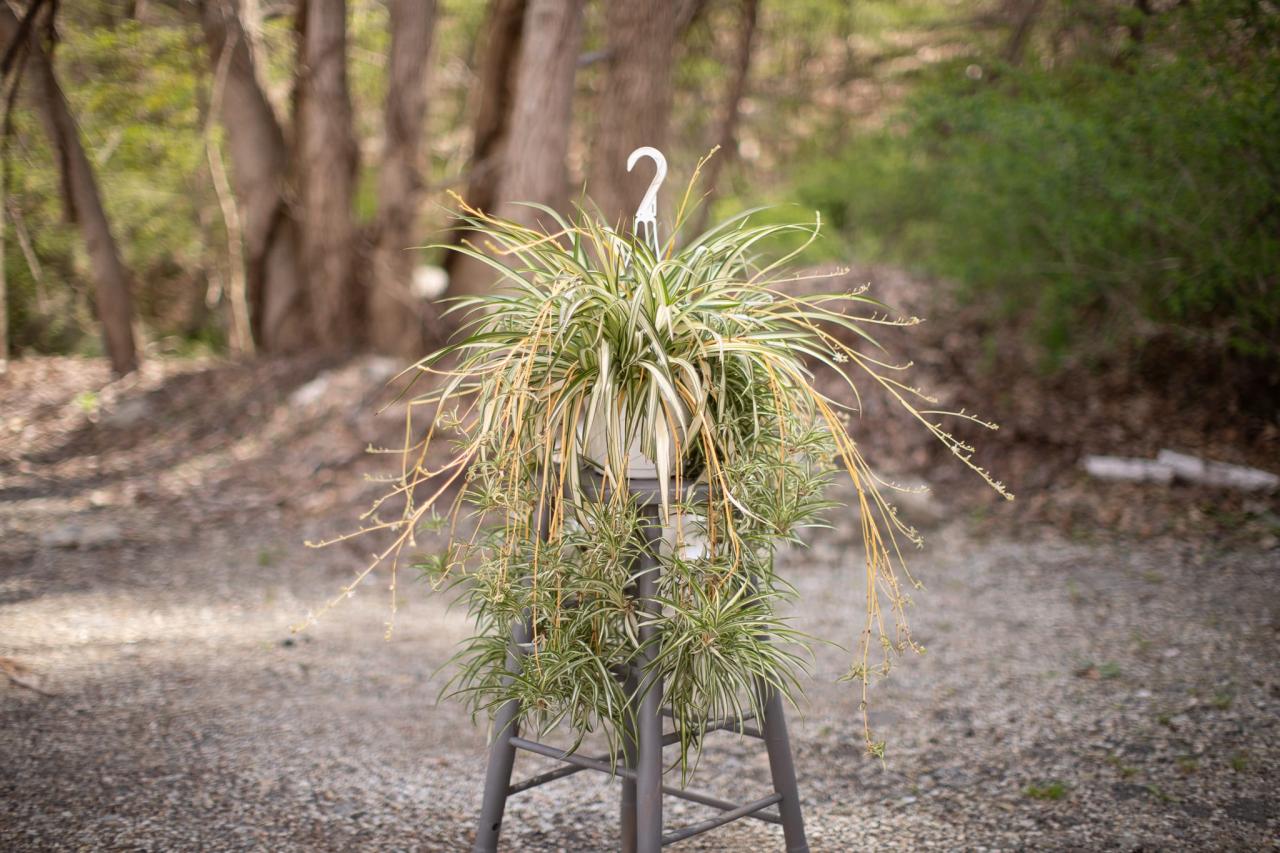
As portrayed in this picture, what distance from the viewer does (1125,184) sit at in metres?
5.88

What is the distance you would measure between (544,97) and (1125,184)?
12.6ft

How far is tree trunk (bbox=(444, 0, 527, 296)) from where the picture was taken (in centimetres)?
852

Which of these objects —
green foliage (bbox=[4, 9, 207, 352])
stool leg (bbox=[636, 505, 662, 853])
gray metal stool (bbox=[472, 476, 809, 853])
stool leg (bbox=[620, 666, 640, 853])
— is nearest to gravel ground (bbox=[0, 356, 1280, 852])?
stool leg (bbox=[620, 666, 640, 853])

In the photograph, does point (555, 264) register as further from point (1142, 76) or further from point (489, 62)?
point (489, 62)

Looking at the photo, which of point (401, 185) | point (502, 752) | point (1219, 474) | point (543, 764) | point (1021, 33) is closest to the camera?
point (502, 752)

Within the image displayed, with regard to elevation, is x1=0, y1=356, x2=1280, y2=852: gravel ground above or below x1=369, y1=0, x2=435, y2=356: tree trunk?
below

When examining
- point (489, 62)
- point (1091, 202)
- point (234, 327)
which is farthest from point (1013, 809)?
point (234, 327)

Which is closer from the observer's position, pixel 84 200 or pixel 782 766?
pixel 782 766

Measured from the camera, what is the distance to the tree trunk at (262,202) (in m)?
8.30

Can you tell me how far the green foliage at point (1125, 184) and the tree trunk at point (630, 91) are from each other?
1971 mm

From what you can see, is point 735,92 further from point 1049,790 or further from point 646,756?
point 646,756

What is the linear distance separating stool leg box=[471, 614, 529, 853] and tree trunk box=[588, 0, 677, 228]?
4.80 m

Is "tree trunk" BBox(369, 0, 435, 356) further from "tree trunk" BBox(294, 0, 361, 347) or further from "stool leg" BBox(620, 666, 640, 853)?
"stool leg" BBox(620, 666, 640, 853)

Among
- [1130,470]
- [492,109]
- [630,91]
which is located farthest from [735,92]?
[1130,470]
